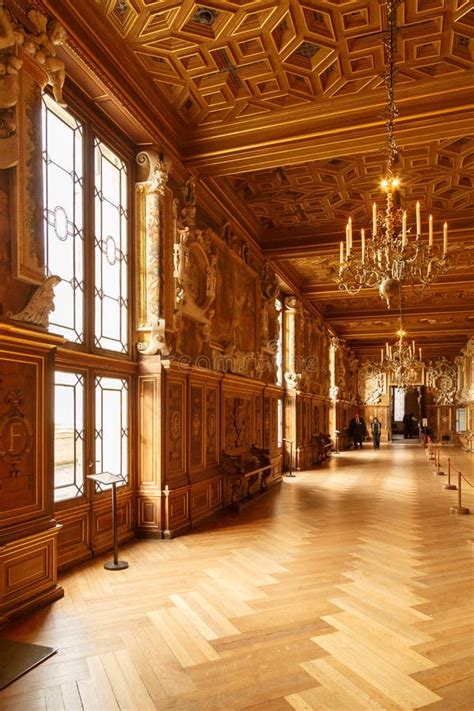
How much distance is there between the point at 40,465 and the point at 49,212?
8.11 feet

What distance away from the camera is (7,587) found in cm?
394

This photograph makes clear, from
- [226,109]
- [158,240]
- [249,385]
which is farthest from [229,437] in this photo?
[226,109]

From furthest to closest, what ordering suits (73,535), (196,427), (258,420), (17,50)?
(258,420) → (196,427) → (73,535) → (17,50)

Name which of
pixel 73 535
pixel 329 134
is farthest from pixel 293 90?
pixel 73 535

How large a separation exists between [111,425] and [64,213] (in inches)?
97.1

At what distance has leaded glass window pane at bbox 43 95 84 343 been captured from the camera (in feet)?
17.0

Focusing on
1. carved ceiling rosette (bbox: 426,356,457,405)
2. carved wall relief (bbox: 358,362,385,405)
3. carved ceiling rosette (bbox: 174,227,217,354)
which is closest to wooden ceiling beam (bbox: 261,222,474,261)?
carved ceiling rosette (bbox: 174,227,217,354)

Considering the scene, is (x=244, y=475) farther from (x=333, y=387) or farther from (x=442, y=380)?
(x=442, y=380)

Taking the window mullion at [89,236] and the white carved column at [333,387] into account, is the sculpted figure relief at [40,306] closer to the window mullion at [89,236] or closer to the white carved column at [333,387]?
the window mullion at [89,236]

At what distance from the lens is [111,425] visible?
6203 mm

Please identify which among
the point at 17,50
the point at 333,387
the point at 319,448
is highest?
the point at 17,50

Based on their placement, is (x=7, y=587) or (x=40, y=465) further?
(x=40, y=465)

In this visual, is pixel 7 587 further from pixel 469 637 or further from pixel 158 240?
pixel 158 240

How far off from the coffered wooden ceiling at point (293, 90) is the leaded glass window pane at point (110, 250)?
0.61 metres
